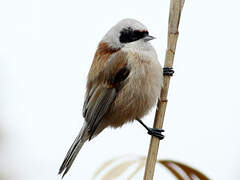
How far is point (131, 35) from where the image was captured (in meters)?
2.94

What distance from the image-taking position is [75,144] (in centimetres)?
270

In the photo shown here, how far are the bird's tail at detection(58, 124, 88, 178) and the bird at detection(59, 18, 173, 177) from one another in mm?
14

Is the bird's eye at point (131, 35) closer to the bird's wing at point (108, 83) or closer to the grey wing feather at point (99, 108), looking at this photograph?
the bird's wing at point (108, 83)

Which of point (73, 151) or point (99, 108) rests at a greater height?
point (99, 108)

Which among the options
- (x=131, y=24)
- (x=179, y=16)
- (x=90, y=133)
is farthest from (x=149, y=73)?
(x=179, y=16)

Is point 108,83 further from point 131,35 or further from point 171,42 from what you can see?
point 171,42

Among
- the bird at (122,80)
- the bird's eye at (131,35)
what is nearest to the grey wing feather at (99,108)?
the bird at (122,80)

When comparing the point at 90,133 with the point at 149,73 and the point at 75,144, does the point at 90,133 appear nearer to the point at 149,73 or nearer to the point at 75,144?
the point at 75,144

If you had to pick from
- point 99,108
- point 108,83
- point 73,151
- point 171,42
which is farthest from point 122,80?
point 171,42

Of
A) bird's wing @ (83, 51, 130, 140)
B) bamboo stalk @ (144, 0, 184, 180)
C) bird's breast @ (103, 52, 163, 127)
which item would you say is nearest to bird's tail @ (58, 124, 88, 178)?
bird's wing @ (83, 51, 130, 140)

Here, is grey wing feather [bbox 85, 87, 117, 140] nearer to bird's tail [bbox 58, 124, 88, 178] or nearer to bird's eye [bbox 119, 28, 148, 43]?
bird's tail [bbox 58, 124, 88, 178]

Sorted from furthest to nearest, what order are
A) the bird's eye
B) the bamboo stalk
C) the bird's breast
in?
1. the bird's eye
2. the bird's breast
3. the bamboo stalk

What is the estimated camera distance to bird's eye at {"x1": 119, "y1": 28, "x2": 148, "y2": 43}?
2904mm

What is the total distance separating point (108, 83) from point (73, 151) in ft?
2.29
